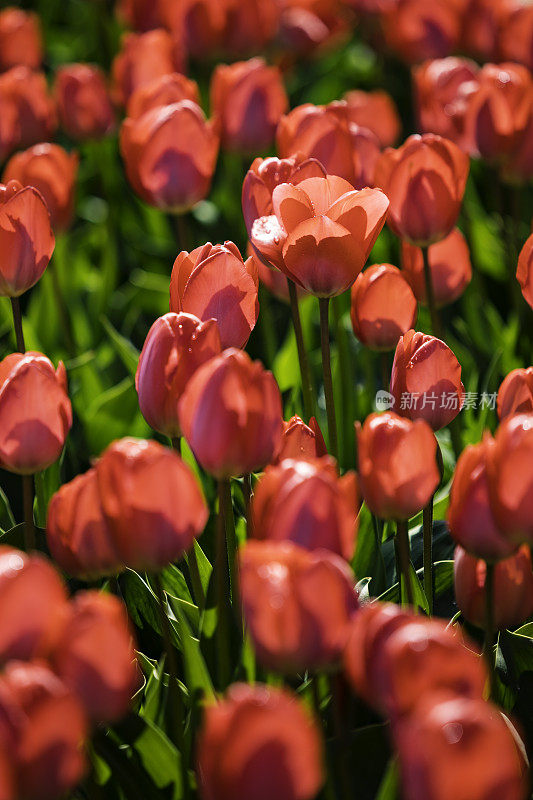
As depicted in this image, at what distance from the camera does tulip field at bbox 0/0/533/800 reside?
598 millimetres

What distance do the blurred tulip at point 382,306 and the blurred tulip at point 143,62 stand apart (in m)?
0.94

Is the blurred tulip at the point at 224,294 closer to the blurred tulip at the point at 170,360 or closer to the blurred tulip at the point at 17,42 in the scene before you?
the blurred tulip at the point at 170,360

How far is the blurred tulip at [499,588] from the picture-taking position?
34.3 inches

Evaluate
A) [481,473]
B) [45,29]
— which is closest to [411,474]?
[481,473]

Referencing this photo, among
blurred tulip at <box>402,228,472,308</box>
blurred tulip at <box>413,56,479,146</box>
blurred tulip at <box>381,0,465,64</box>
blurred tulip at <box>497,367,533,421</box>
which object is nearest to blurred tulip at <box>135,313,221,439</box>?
blurred tulip at <box>497,367,533,421</box>

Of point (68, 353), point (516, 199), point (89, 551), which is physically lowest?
point (68, 353)

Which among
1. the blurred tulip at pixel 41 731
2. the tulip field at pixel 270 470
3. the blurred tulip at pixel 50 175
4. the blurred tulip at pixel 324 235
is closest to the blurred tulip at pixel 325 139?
the tulip field at pixel 270 470

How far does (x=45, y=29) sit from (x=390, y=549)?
2356 millimetres

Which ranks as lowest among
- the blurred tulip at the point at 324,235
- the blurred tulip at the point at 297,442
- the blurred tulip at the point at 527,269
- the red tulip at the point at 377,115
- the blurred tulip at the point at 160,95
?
the red tulip at the point at 377,115

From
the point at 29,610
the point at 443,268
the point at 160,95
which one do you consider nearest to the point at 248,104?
the point at 160,95

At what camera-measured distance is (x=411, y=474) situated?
80 cm

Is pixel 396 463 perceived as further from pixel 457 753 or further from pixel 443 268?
pixel 443 268

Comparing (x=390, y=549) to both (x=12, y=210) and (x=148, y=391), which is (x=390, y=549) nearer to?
(x=148, y=391)

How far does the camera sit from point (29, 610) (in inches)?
24.8
